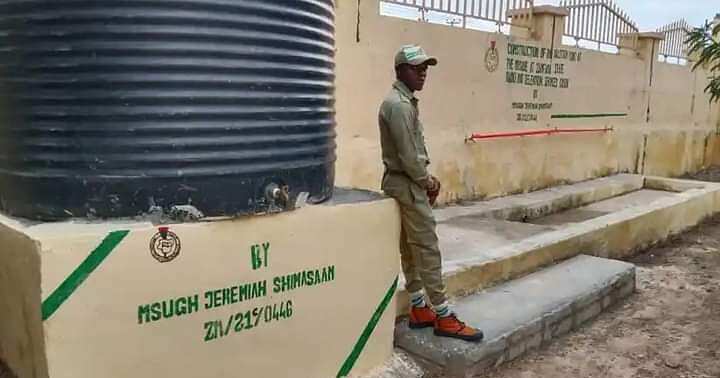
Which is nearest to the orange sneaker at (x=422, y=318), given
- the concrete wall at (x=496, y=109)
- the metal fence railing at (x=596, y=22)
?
the concrete wall at (x=496, y=109)

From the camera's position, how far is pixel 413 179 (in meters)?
2.95

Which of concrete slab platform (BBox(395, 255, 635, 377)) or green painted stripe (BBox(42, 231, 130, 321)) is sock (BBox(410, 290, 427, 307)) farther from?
green painted stripe (BBox(42, 231, 130, 321))

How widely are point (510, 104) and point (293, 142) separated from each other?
5.22m

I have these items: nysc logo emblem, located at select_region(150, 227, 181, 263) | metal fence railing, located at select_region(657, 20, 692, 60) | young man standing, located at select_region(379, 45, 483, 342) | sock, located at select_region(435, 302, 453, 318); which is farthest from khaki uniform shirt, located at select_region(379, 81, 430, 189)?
metal fence railing, located at select_region(657, 20, 692, 60)

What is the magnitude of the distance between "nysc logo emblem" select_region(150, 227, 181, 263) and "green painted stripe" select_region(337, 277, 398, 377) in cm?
105

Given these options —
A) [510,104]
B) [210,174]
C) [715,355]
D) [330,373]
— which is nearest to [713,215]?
[510,104]

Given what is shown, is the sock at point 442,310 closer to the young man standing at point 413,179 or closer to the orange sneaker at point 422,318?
the young man standing at point 413,179

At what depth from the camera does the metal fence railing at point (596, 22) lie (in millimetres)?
8375

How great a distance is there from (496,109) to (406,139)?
14.0 ft

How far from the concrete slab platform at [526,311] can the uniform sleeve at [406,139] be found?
88 cm

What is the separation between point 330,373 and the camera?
2.72m

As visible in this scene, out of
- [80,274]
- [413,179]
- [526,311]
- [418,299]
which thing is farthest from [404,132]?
[80,274]

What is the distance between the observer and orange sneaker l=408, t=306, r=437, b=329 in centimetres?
328

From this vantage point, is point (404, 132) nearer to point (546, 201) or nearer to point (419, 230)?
point (419, 230)
